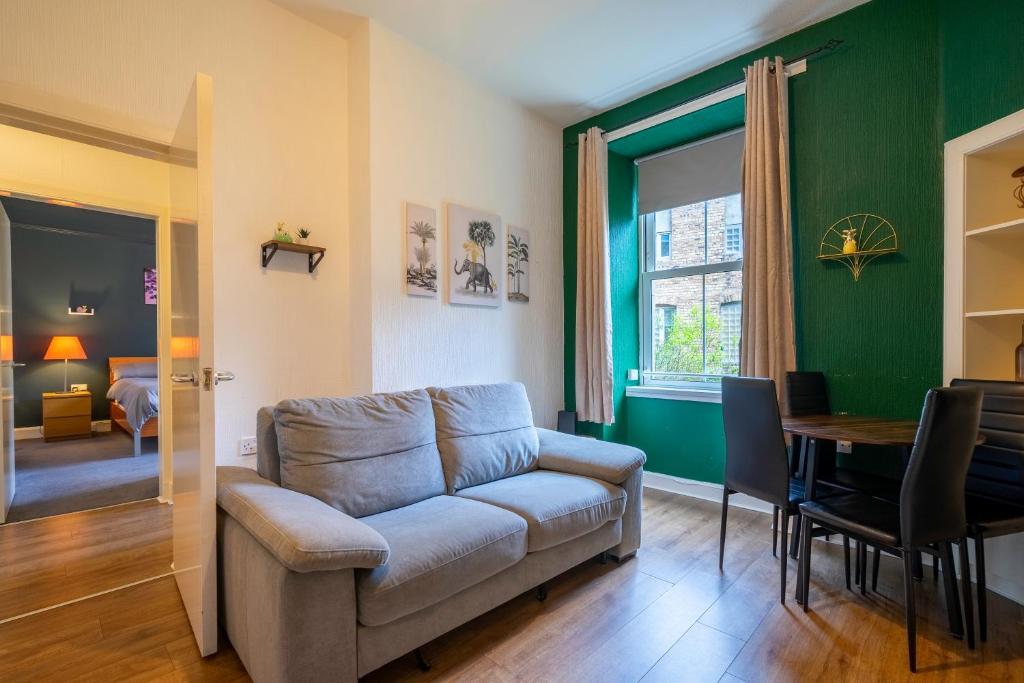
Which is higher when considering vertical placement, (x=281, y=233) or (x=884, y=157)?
(x=884, y=157)

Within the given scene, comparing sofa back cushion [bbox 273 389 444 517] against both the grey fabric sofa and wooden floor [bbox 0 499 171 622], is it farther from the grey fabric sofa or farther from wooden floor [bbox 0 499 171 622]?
wooden floor [bbox 0 499 171 622]

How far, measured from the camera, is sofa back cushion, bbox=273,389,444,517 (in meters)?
1.82

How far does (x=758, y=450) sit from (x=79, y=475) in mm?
5307

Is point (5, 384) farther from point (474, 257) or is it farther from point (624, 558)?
point (624, 558)

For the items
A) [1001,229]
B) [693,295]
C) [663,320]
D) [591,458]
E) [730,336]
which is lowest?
[591,458]

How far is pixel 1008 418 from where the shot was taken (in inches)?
77.4

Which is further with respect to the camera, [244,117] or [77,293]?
[77,293]

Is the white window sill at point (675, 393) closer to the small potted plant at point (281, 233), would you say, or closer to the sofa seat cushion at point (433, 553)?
the sofa seat cushion at point (433, 553)

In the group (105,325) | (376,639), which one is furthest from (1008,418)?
(105,325)

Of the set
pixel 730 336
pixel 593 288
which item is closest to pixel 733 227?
pixel 730 336

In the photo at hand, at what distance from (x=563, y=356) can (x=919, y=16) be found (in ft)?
9.93

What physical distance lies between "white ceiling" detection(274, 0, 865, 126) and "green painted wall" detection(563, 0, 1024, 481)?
21cm

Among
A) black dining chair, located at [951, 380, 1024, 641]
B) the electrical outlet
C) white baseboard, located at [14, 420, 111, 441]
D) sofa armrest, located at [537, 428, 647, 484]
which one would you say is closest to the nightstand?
white baseboard, located at [14, 420, 111, 441]

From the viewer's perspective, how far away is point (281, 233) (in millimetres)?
2477
